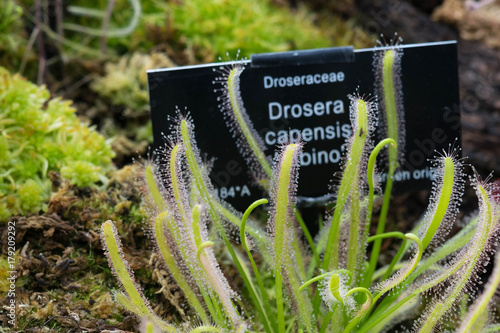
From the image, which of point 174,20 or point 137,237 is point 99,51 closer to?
point 174,20

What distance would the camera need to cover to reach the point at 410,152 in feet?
4.68

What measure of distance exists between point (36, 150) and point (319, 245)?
3.04 ft

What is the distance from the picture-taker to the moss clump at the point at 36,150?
50.8 inches

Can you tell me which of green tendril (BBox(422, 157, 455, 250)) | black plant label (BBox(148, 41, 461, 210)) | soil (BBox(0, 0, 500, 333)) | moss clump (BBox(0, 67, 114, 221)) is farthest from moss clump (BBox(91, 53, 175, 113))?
green tendril (BBox(422, 157, 455, 250))

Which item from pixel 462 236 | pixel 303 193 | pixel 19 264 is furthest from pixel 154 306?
pixel 462 236

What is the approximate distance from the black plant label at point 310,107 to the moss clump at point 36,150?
0.93 ft

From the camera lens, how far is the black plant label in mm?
1319

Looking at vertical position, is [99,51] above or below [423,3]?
below

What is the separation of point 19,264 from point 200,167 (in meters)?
0.54

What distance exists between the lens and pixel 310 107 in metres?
1.37

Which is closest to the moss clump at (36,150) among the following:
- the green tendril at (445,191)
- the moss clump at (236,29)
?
the moss clump at (236,29)

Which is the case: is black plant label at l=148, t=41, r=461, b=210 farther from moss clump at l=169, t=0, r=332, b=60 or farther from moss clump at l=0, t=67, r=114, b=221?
moss clump at l=169, t=0, r=332, b=60

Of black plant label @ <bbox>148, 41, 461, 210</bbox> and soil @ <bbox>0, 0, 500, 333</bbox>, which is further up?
black plant label @ <bbox>148, 41, 461, 210</bbox>

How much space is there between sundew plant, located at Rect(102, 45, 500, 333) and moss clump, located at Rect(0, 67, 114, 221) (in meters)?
0.29
